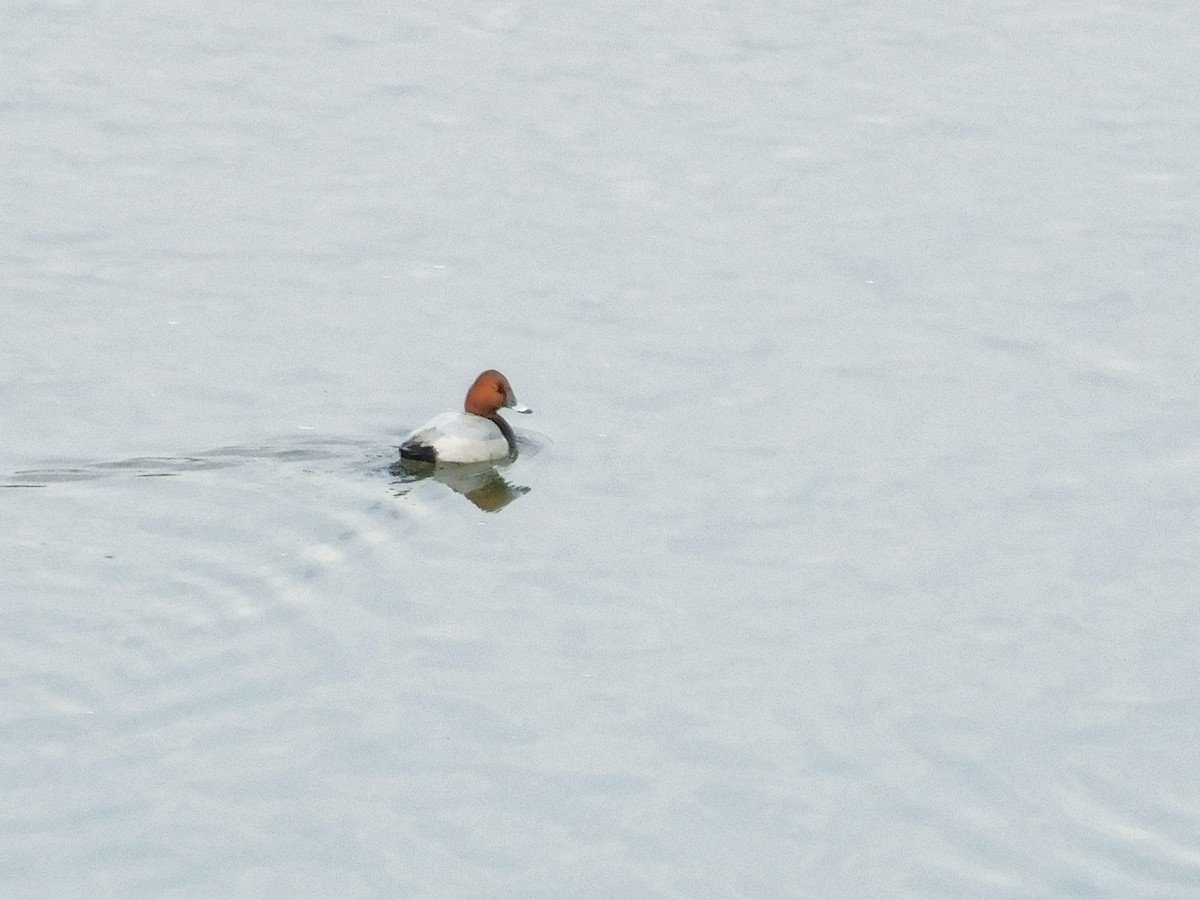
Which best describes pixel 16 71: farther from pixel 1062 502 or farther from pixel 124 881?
pixel 124 881

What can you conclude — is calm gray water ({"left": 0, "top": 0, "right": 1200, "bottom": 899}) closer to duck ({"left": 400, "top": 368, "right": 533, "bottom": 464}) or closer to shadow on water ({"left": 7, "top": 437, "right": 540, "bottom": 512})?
shadow on water ({"left": 7, "top": 437, "right": 540, "bottom": 512})

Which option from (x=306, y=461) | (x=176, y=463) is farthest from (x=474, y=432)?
(x=176, y=463)

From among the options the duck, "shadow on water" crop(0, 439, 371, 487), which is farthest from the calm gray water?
the duck

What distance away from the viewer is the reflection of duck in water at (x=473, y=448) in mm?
14047

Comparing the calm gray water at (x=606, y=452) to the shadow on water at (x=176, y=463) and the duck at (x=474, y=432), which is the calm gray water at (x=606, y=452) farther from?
the duck at (x=474, y=432)

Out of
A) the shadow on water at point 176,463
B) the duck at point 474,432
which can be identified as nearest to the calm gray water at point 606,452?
the shadow on water at point 176,463

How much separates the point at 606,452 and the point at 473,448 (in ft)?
2.92

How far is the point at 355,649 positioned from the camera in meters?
11.2

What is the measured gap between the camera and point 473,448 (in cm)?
1427

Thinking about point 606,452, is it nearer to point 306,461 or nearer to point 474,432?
point 474,432

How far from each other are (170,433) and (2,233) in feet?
12.8

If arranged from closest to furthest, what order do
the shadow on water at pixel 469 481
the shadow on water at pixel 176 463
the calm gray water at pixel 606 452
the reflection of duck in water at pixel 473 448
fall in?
the calm gray water at pixel 606 452 < the shadow on water at pixel 176 463 < the shadow on water at pixel 469 481 < the reflection of duck in water at pixel 473 448

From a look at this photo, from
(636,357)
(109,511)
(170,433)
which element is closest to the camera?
(109,511)

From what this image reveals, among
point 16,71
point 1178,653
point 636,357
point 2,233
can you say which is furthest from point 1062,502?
point 16,71
